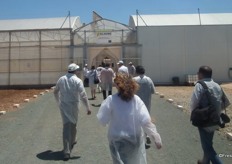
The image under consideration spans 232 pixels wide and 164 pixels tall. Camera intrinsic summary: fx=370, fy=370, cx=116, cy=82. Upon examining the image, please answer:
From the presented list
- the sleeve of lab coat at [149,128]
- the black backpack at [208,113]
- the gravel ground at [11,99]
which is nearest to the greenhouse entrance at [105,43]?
the gravel ground at [11,99]

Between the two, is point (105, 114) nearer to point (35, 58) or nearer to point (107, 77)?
point (107, 77)

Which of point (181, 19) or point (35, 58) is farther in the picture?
point (181, 19)

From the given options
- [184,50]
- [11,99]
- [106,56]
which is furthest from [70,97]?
[184,50]

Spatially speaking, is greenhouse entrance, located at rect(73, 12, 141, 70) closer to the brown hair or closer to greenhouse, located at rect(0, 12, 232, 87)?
greenhouse, located at rect(0, 12, 232, 87)

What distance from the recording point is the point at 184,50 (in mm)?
30156

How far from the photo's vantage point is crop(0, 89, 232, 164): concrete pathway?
7.18m

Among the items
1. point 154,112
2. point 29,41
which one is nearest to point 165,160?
point 154,112

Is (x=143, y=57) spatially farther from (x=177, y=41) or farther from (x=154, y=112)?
(x=154, y=112)

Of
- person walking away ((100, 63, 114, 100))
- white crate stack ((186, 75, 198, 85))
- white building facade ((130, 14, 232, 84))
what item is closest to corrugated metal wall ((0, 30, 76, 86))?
white building facade ((130, 14, 232, 84))

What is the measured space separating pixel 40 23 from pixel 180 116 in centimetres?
2648

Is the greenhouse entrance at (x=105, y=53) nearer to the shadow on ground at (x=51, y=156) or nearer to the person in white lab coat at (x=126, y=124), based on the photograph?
the shadow on ground at (x=51, y=156)

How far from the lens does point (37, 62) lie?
29.9 m

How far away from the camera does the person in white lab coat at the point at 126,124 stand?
15.5 ft

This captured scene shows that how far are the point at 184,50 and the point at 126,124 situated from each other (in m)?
26.2
